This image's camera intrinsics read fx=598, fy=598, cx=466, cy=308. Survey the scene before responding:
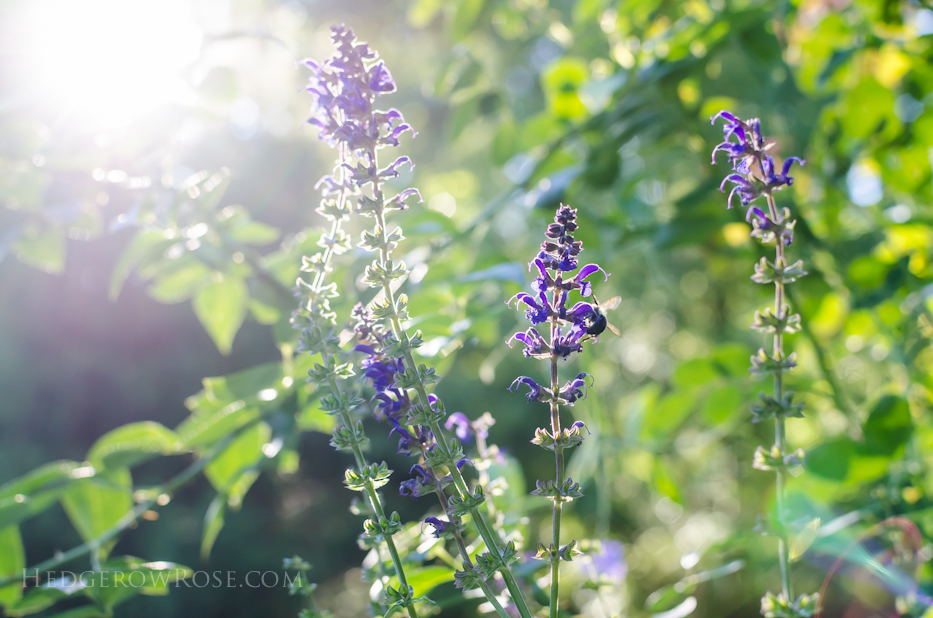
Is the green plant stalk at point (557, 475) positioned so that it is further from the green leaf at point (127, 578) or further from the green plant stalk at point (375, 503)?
the green leaf at point (127, 578)

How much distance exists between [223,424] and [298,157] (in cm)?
43

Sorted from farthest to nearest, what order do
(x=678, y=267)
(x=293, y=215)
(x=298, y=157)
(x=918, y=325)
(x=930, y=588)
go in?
(x=293, y=215), (x=678, y=267), (x=298, y=157), (x=918, y=325), (x=930, y=588)

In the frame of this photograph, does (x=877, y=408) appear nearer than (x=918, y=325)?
Yes

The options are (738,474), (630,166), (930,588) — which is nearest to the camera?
(930,588)

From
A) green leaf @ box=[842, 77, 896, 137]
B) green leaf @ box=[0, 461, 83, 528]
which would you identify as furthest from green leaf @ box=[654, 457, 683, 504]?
green leaf @ box=[0, 461, 83, 528]

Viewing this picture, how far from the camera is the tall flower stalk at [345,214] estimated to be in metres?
0.46

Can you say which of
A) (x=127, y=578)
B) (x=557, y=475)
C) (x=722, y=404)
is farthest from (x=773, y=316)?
(x=127, y=578)

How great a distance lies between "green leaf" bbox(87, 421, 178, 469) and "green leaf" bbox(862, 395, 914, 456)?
0.89 m

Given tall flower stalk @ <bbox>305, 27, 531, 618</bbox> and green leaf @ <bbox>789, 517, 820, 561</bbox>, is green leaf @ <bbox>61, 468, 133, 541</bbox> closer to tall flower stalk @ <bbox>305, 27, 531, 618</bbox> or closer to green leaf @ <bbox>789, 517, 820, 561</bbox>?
tall flower stalk @ <bbox>305, 27, 531, 618</bbox>

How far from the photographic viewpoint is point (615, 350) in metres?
2.42

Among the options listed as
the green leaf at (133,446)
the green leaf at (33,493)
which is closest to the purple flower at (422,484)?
the green leaf at (133,446)

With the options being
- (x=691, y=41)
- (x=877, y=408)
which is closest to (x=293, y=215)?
(x=691, y=41)

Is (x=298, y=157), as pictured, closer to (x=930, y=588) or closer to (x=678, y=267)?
(x=930, y=588)

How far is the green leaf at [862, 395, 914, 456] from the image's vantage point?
71 cm
